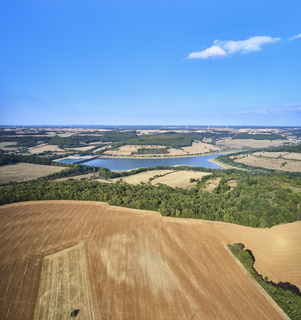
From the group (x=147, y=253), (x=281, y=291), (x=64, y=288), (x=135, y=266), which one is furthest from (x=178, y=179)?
(x=64, y=288)

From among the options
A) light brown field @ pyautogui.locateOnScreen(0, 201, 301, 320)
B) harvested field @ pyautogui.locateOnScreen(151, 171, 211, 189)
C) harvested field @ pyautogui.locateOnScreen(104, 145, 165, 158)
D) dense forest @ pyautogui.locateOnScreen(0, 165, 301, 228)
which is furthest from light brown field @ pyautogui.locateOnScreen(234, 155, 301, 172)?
light brown field @ pyautogui.locateOnScreen(0, 201, 301, 320)

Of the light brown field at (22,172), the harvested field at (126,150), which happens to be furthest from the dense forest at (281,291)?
the harvested field at (126,150)

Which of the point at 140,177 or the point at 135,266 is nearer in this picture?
the point at 135,266

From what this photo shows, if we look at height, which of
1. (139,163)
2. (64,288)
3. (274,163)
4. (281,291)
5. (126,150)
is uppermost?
(126,150)

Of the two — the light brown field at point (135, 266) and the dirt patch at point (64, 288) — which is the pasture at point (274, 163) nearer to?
the light brown field at point (135, 266)

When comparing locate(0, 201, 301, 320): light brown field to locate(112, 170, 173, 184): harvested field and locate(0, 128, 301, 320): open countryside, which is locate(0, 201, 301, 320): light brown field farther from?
locate(112, 170, 173, 184): harvested field

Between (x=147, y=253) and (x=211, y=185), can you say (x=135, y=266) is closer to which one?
(x=147, y=253)

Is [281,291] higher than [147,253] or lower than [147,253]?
lower
